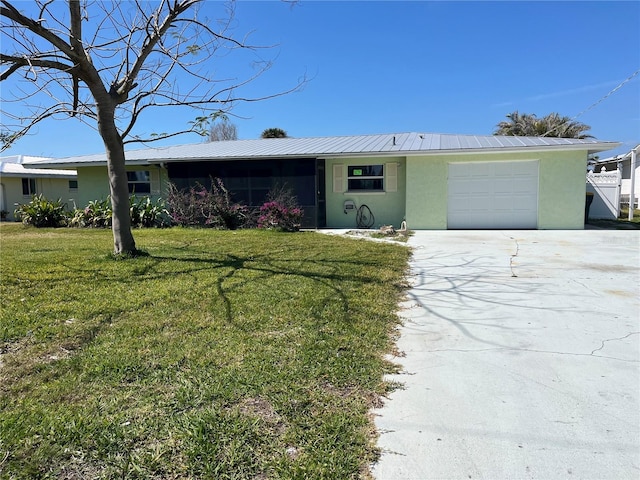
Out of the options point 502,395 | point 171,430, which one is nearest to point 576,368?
point 502,395

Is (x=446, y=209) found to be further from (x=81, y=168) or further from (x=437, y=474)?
(x=81, y=168)

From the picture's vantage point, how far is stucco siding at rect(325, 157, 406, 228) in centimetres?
1473

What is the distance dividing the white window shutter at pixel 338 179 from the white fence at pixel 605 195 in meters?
10.6

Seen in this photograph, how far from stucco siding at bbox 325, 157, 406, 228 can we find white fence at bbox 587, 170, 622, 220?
8.73 metres

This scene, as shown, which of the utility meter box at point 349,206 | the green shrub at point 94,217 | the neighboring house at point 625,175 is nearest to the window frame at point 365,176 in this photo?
the utility meter box at point 349,206

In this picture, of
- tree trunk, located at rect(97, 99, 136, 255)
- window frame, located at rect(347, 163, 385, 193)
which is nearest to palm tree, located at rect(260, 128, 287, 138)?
window frame, located at rect(347, 163, 385, 193)

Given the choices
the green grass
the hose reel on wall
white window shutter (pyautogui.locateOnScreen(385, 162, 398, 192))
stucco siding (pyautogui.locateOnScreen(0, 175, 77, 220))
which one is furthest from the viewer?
stucco siding (pyautogui.locateOnScreen(0, 175, 77, 220))

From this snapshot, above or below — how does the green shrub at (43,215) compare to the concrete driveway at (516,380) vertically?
above

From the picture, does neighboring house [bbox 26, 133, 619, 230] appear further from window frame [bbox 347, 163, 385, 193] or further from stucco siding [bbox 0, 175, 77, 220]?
stucco siding [bbox 0, 175, 77, 220]

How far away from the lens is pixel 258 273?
666 cm

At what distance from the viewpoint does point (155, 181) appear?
674 inches

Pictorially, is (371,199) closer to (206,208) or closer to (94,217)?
(206,208)

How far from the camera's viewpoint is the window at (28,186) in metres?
23.8

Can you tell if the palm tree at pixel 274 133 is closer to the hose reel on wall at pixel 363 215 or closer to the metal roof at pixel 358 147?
Result: the metal roof at pixel 358 147
